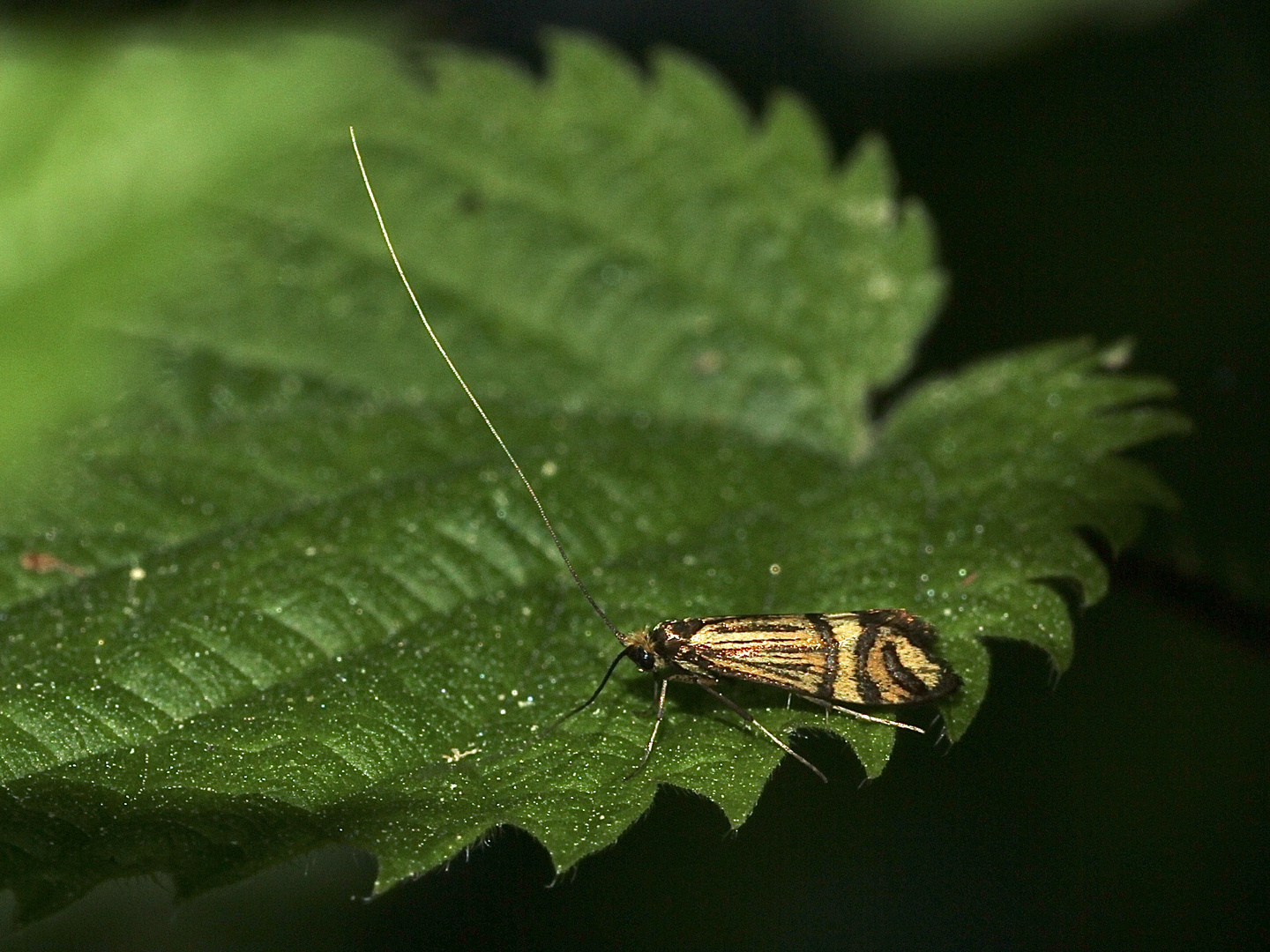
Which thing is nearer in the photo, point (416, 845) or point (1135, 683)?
point (416, 845)

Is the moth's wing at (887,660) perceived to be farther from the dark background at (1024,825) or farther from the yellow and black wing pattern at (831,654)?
the dark background at (1024,825)

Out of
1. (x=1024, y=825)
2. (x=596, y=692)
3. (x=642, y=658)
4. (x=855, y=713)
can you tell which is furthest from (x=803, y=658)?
(x=1024, y=825)

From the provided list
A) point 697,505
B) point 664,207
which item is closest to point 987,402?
point 697,505

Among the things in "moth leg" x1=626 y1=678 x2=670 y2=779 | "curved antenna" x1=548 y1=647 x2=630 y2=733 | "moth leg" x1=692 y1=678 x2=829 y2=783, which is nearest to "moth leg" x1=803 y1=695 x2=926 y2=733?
"moth leg" x1=692 y1=678 x2=829 y2=783

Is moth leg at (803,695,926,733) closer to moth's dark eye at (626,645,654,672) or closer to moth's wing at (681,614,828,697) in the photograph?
moth's wing at (681,614,828,697)

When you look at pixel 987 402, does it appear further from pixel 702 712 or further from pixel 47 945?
pixel 47 945

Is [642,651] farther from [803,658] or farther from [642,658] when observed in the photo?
[803,658]
